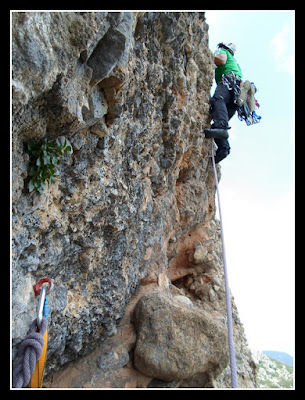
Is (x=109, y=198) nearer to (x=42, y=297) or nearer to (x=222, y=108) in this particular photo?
(x=42, y=297)

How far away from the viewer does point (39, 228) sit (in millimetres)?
2404

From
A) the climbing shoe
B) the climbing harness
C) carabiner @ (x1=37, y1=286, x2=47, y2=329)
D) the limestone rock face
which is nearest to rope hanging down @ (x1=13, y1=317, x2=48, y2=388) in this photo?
the climbing harness

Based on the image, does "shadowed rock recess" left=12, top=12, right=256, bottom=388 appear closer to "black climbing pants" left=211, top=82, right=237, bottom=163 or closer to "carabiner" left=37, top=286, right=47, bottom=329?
"carabiner" left=37, top=286, right=47, bottom=329

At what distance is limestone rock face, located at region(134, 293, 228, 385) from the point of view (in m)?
3.34

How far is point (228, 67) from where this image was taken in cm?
611

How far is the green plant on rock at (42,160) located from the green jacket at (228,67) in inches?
196

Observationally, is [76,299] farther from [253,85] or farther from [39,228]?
[253,85]

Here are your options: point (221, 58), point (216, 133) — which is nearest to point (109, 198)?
point (216, 133)

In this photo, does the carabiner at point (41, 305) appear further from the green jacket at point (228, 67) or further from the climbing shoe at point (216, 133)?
the green jacket at point (228, 67)

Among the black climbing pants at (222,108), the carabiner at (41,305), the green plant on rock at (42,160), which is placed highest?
the black climbing pants at (222,108)

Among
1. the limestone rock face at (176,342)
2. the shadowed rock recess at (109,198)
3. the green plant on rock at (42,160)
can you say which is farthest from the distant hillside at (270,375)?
the green plant on rock at (42,160)

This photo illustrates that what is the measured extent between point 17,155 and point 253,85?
19.8 feet

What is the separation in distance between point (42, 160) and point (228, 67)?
5319 millimetres

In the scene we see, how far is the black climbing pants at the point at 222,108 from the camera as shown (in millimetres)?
5871
